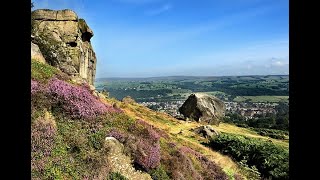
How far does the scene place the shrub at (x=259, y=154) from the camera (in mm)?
24312

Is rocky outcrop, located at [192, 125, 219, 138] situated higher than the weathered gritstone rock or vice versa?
the weathered gritstone rock

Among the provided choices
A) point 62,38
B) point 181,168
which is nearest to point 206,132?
point 62,38

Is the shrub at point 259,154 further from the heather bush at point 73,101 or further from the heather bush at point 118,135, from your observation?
the heather bush at point 73,101

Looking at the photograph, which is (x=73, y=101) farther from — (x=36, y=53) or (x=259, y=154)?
(x=259, y=154)

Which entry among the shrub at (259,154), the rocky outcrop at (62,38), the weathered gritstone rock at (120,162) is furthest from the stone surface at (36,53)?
the shrub at (259,154)

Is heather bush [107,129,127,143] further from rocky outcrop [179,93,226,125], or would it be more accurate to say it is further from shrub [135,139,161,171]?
rocky outcrop [179,93,226,125]

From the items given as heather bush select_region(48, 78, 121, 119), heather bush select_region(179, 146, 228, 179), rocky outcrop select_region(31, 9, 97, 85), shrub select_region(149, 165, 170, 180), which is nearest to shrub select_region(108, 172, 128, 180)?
shrub select_region(149, 165, 170, 180)

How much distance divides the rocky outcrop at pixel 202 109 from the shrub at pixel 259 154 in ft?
68.1

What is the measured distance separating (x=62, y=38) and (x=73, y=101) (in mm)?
18069

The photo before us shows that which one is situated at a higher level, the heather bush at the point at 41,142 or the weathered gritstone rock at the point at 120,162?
the heather bush at the point at 41,142

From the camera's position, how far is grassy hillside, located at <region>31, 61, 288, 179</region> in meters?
15.0
